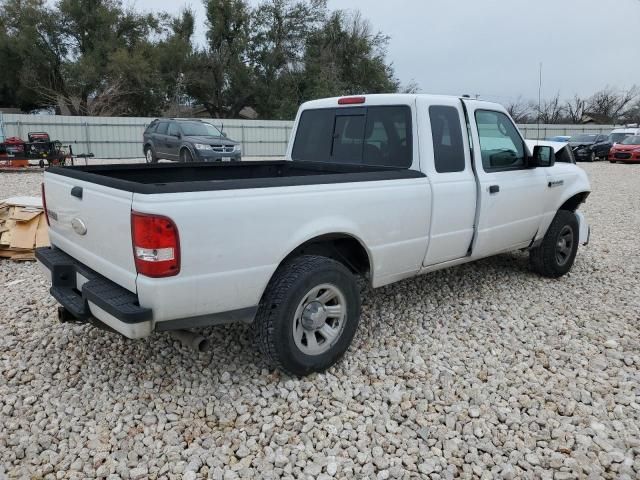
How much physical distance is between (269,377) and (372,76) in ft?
128

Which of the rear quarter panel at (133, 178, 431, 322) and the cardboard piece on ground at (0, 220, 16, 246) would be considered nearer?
the rear quarter panel at (133, 178, 431, 322)

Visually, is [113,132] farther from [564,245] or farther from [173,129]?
[564,245]

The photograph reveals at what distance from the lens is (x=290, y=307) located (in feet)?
10.8

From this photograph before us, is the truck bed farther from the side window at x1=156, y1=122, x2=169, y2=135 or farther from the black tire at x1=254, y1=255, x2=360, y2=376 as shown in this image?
the side window at x1=156, y1=122, x2=169, y2=135

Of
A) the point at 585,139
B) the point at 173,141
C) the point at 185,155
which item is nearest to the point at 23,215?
the point at 185,155

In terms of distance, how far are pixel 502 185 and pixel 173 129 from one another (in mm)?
14820

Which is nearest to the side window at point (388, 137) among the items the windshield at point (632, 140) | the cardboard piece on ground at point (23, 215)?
the cardboard piece on ground at point (23, 215)

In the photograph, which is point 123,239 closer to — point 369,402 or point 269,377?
point 269,377

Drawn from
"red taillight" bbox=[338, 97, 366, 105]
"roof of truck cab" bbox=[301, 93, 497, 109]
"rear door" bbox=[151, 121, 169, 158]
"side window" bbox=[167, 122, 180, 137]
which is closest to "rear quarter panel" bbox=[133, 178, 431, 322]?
"roof of truck cab" bbox=[301, 93, 497, 109]

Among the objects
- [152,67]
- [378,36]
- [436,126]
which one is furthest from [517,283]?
[378,36]

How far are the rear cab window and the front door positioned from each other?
724mm

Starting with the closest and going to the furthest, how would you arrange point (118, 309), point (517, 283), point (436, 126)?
point (118, 309) < point (436, 126) < point (517, 283)

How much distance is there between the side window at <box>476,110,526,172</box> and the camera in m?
4.72

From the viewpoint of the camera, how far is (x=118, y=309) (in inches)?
111
